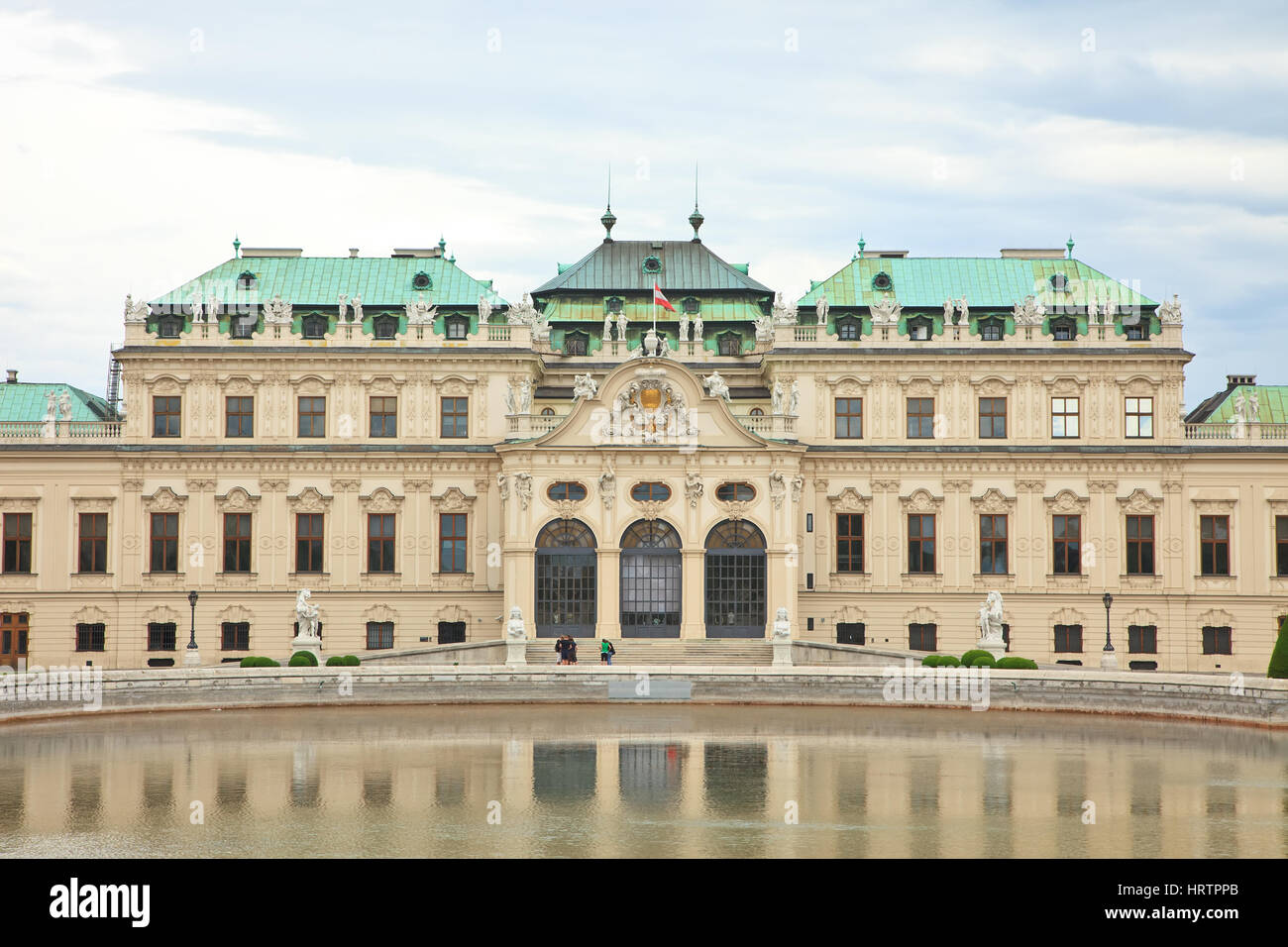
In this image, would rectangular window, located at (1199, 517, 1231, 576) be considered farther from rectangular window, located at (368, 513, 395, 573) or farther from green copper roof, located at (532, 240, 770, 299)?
rectangular window, located at (368, 513, 395, 573)

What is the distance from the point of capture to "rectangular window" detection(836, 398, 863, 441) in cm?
6812

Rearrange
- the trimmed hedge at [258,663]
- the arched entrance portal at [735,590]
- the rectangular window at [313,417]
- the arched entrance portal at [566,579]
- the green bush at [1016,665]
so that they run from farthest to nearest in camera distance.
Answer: the rectangular window at [313,417]
the arched entrance portal at [735,590]
the arched entrance portal at [566,579]
the trimmed hedge at [258,663]
the green bush at [1016,665]

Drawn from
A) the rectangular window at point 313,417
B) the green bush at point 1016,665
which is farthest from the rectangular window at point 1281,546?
Answer: the rectangular window at point 313,417

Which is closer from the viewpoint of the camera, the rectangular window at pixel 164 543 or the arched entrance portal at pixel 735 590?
the arched entrance portal at pixel 735 590

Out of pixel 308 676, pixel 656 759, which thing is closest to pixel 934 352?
pixel 308 676

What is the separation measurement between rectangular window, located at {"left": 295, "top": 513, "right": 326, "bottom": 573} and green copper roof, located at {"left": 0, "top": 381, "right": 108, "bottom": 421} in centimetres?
A: 1203

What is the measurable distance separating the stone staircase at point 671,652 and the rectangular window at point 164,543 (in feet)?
57.1

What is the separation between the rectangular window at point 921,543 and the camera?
67375 millimetres

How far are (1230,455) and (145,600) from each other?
4816 centimetres

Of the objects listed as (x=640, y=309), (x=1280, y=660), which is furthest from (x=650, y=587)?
(x=1280, y=660)

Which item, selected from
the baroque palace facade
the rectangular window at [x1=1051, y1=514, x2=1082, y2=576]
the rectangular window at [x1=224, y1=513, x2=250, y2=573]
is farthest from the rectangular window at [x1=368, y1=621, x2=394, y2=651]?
the rectangular window at [x1=1051, y1=514, x2=1082, y2=576]

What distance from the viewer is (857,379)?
67.9 metres

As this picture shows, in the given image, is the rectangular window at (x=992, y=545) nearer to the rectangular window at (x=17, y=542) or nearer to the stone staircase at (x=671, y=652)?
the stone staircase at (x=671, y=652)

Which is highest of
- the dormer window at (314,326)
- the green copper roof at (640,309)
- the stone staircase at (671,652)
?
the green copper roof at (640,309)
